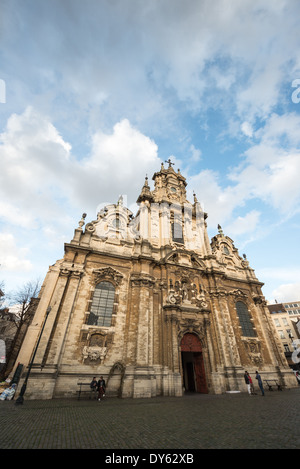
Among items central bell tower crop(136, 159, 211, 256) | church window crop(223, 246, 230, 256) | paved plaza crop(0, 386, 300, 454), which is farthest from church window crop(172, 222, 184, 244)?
paved plaza crop(0, 386, 300, 454)

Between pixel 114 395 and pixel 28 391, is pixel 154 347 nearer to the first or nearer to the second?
pixel 114 395

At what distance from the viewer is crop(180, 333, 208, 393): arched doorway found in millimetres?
17391

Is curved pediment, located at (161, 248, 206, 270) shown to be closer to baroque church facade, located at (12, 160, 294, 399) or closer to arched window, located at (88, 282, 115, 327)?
baroque church facade, located at (12, 160, 294, 399)

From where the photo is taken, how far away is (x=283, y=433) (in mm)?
5848

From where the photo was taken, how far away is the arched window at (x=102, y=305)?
52.0 feet

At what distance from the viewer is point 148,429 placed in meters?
6.36

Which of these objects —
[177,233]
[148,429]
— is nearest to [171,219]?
[177,233]

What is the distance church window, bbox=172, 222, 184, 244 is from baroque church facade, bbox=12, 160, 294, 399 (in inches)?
5.8

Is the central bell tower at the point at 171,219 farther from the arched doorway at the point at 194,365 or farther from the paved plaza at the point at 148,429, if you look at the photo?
the paved plaza at the point at 148,429

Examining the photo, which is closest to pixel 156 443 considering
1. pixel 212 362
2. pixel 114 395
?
pixel 114 395

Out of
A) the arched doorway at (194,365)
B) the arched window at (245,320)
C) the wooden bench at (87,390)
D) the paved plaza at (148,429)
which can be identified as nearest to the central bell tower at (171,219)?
the arched window at (245,320)

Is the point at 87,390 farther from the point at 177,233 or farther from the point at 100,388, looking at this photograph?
the point at 177,233

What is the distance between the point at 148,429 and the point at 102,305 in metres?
10.8

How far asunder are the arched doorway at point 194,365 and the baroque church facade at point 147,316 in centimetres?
8
